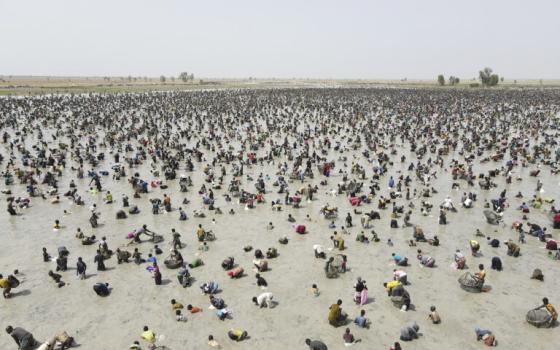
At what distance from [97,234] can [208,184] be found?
11852 millimetres

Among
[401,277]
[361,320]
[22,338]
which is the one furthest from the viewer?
[401,277]

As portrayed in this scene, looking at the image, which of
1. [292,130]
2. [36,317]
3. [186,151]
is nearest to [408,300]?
[36,317]

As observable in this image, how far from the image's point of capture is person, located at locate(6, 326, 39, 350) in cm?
1331

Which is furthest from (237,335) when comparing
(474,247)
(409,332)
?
(474,247)

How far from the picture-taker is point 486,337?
1380cm

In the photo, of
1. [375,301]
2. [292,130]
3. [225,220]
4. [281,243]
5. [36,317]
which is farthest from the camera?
[292,130]

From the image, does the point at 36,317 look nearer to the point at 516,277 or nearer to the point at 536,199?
the point at 516,277

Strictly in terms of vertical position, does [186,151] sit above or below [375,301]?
above

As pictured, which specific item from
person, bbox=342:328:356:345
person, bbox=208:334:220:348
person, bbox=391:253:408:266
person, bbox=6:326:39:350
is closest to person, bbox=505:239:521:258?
person, bbox=391:253:408:266

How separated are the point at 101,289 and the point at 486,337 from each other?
16.0 m

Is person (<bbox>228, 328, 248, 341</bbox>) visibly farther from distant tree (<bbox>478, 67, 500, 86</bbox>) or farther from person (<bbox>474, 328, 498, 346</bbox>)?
distant tree (<bbox>478, 67, 500, 86</bbox>)

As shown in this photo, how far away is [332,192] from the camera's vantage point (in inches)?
1214

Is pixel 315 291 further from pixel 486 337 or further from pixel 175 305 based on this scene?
pixel 486 337

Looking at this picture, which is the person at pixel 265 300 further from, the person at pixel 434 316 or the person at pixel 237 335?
the person at pixel 434 316
